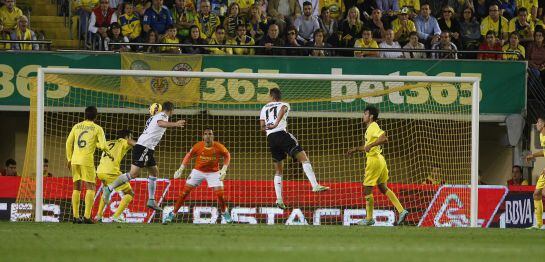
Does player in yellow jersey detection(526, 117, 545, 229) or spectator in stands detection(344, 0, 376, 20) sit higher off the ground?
spectator in stands detection(344, 0, 376, 20)

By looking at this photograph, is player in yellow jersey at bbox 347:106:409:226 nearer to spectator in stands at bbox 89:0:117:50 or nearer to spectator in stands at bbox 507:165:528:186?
spectator in stands at bbox 507:165:528:186

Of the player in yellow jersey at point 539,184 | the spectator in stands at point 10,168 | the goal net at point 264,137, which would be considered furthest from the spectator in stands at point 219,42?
the player in yellow jersey at point 539,184

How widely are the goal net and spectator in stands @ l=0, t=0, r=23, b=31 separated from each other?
1963mm

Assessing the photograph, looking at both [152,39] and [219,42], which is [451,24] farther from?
[152,39]

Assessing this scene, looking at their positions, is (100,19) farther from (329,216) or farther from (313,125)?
(329,216)

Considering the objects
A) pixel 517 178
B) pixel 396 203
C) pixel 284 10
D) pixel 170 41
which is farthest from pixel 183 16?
pixel 517 178

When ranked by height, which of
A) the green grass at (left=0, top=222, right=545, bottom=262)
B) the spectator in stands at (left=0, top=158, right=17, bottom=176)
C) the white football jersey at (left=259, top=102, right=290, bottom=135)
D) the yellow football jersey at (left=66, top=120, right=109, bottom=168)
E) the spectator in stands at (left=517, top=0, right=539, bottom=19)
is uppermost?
the spectator in stands at (left=517, top=0, right=539, bottom=19)

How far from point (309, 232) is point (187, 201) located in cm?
702

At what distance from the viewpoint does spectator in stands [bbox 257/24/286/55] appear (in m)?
22.0

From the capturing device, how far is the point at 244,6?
23.1 metres

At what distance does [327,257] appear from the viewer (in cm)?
959

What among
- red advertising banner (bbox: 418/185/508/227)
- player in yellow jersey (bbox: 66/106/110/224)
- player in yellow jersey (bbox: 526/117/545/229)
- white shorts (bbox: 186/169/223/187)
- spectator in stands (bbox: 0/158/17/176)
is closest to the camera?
player in yellow jersey (bbox: 66/106/110/224)

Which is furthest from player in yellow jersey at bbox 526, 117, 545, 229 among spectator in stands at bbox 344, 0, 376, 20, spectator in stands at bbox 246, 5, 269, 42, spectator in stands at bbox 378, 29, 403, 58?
spectator in stands at bbox 246, 5, 269, 42

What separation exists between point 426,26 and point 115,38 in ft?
22.2
